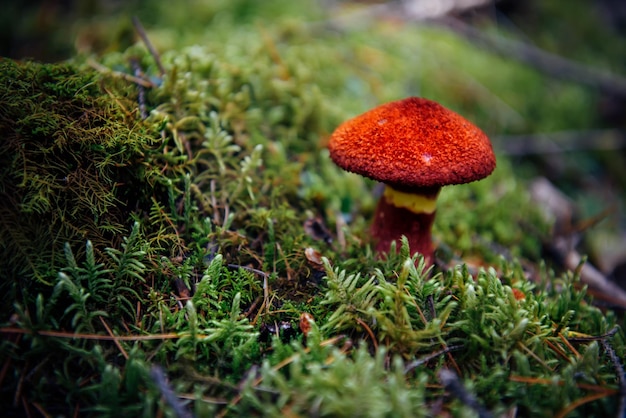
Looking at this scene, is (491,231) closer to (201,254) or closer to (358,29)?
(201,254)

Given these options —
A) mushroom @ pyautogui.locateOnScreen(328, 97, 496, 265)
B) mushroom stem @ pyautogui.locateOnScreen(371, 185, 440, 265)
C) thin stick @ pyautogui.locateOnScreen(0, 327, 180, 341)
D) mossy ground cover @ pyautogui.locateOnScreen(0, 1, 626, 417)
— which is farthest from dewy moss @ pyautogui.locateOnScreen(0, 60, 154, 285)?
mushroom stem @ pyautogui.locateOnScreen(371, 185, 440, 265)

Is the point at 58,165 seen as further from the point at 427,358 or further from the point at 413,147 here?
the point at 427,358

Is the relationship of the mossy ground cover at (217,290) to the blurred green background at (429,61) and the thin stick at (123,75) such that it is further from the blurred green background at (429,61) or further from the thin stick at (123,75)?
the blurred green background at (429,61)

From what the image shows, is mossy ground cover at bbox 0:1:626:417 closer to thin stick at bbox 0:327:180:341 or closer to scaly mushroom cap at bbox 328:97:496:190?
thin stick at bbox 0:327:180:341

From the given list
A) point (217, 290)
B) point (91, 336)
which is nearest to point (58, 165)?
point (91, 336)

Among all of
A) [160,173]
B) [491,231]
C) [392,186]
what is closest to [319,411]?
[392,186]
